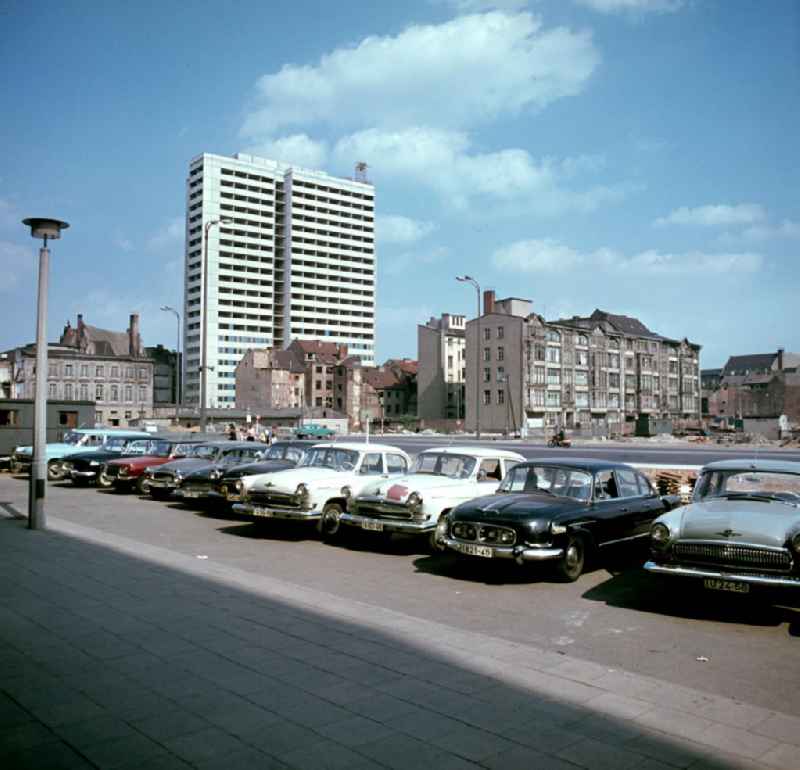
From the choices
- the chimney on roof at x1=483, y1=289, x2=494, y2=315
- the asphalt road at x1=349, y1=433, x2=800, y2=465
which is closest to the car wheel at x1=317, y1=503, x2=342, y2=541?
the asphalt road at x1=349, y1=433, x2=800, y2=465

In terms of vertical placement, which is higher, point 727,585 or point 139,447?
point 139,447

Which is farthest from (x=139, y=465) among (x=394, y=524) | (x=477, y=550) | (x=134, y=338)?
(x=134, y=338)

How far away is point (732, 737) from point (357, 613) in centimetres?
369

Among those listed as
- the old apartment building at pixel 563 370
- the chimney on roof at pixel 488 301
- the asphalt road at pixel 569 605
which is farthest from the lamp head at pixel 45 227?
the chimney on roof at pixel 488 301

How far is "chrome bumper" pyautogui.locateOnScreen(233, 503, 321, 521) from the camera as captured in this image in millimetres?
12406

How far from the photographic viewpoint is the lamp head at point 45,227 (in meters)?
12.5

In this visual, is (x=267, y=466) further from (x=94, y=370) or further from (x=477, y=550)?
(x=94, y=370)

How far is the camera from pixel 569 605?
8.29 meters

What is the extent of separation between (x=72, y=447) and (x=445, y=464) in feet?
55.6

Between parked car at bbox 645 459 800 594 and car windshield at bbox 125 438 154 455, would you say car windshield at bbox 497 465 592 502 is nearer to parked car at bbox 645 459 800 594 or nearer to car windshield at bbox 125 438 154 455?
parked car at bbox 645 459 800 594

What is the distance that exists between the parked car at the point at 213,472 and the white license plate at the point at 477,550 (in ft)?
20.6

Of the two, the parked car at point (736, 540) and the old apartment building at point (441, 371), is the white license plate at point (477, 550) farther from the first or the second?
the old apartment building at point (441, 371)

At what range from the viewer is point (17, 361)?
9575cm

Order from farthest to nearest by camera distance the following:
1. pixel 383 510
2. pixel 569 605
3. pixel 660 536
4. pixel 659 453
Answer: pixel 659 453
pixel 383 510
pixel 569 605
pixel 660 536
